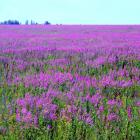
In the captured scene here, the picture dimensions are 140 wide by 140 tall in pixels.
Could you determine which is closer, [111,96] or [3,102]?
[3,102]

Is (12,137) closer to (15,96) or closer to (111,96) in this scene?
(15,96)

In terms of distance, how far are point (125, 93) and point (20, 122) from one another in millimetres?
2448

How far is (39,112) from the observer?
14.5 ft

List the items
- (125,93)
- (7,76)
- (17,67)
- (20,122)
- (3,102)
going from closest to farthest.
→ (20,122) < (3,102) < (125,93) < (7,76) < (17,67)

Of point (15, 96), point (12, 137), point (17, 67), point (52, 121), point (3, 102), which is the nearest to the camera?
point (12, 137)

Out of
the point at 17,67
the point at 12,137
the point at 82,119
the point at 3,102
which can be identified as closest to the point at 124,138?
the point at 82,119

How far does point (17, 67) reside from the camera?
8.17 meters

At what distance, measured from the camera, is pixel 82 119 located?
420cm

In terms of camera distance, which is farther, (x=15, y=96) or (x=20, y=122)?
(x=15, y=96)

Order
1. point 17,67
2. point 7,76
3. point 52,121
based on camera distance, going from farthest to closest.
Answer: point 17,67 → point 7,76 → point 52,121

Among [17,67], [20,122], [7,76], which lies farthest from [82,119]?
[17,67]

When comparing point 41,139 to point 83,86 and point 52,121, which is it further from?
Answer: point 83,86

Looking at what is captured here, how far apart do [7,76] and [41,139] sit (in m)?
3.36

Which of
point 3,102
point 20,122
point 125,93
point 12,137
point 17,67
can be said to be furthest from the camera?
point 17,67
